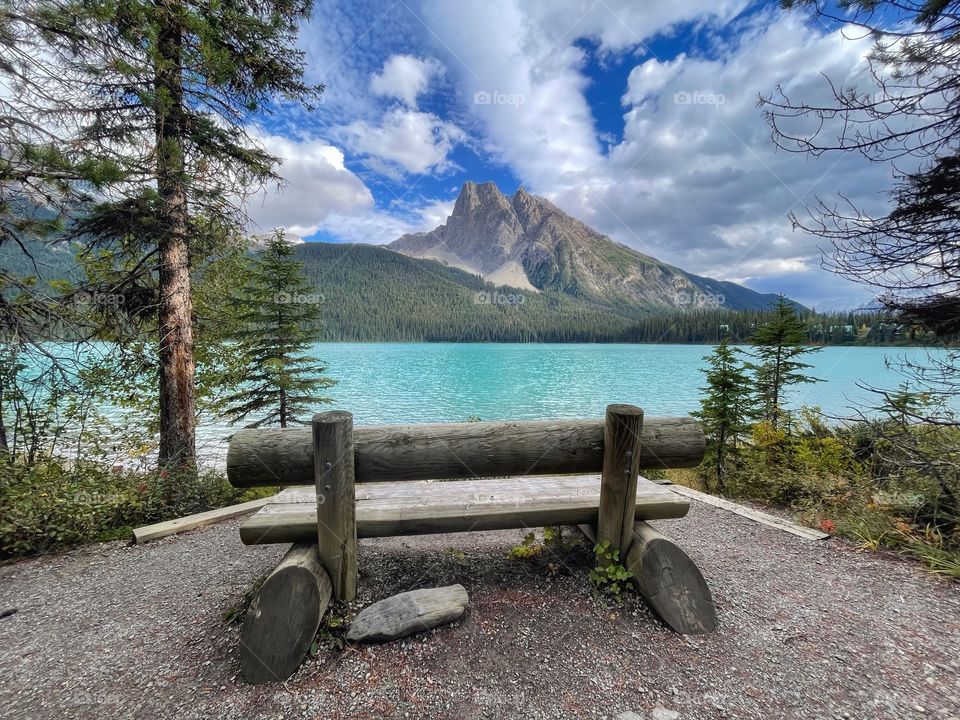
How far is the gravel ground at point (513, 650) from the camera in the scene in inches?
83.1

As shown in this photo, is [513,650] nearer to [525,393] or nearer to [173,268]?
[173,268]

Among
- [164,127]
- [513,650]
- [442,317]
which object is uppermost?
[442,317]

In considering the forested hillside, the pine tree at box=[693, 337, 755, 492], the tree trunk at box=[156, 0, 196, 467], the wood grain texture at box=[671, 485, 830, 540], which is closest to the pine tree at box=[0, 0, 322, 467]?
the tree trunk at box=[156, 0, 196, 467]

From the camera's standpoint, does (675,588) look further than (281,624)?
Yes

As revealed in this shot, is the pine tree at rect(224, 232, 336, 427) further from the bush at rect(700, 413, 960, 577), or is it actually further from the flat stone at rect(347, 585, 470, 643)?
the bush at rect(700, 413, 960, 577)

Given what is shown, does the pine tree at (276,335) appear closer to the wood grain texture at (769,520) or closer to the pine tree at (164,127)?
the pine tree at (164,127)

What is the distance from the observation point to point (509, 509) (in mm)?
2914

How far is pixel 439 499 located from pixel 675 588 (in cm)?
186

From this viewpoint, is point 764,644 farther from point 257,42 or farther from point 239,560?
point 257,42

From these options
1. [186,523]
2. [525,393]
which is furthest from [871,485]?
[525,393]

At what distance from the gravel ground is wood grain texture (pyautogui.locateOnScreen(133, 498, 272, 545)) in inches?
25.3

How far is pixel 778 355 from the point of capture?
10539mm

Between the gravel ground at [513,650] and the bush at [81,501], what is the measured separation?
55 cm

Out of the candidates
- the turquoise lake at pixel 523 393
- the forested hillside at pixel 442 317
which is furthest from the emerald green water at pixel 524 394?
the forested hillside at pixel 442 317
